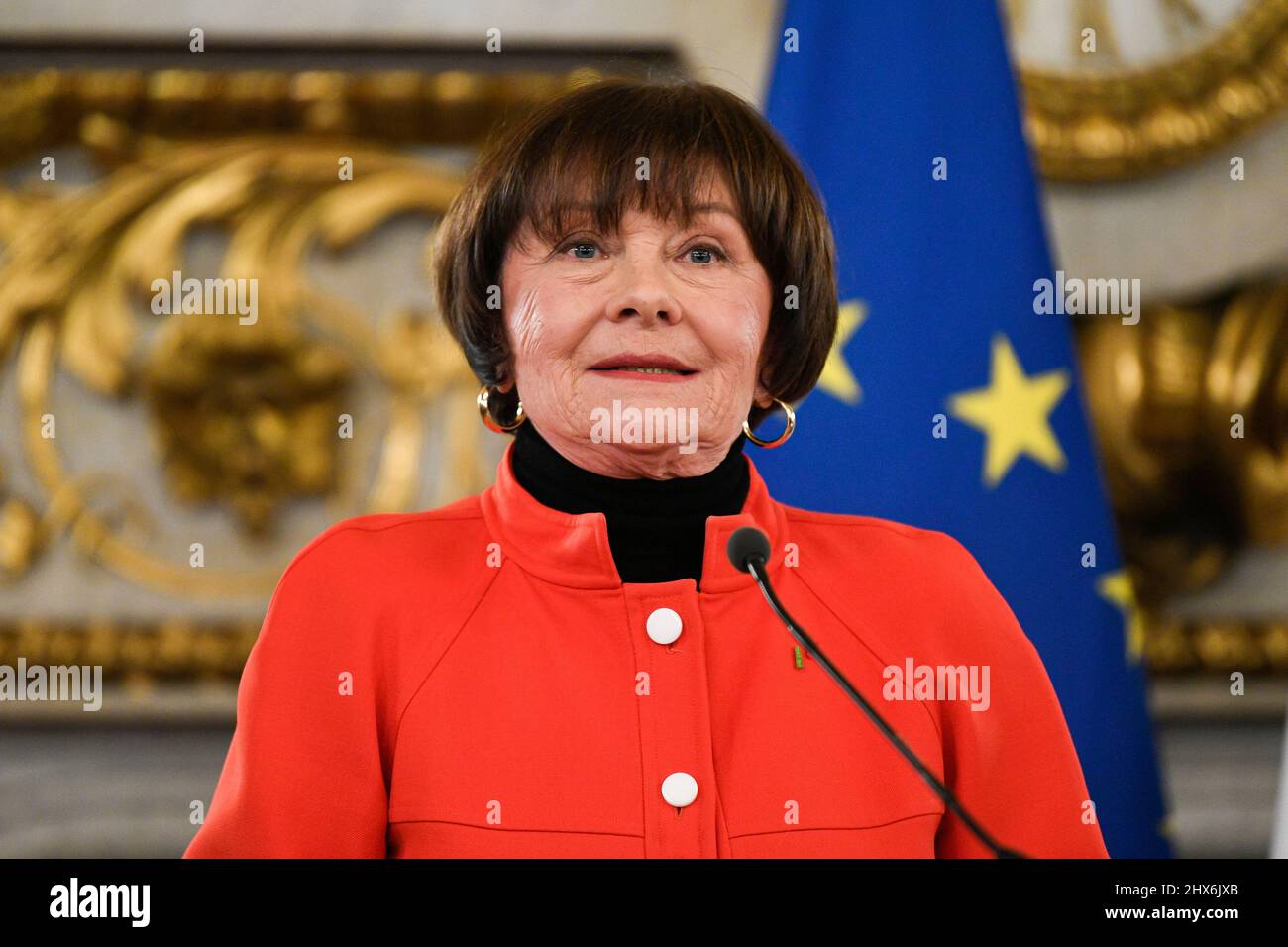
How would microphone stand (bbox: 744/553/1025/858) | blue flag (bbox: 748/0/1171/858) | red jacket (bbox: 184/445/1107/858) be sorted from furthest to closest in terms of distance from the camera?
1. blue flag (bbox: 748/0/1171/858)
2. red jacket (bbox: 184/445/1107/858)
3. microphone stand (bbox: 744/553/1025/858)

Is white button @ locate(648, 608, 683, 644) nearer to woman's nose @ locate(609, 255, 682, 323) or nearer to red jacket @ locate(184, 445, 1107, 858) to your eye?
red jacket @ locate(184, 445, 1107, 858)

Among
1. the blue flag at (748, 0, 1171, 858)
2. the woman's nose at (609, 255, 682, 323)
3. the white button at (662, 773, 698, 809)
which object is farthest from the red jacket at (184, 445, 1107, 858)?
the blue flag at (748, 0, 1171, 858)

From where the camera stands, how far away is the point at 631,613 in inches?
33.8

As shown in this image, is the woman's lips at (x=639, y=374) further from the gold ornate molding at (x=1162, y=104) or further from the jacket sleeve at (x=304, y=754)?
the gold ornate molding at (x=1162, y=104)

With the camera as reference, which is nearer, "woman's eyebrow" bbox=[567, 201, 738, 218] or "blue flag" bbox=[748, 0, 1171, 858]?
"woman's eyebrow" bbox=[567, 201, 738, 218]

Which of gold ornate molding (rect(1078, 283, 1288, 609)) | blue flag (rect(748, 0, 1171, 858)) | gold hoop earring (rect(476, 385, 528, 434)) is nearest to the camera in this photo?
gold hoop earring (rect(476, 385, 528, 434))

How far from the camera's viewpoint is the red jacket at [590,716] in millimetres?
800

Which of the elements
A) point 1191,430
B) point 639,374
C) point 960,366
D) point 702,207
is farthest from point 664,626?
point 1191,430

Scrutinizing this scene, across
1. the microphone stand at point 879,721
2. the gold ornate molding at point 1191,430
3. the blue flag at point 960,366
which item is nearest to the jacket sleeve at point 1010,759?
the microphone stand at point 879,721

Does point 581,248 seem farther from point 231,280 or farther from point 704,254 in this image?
point 231,280

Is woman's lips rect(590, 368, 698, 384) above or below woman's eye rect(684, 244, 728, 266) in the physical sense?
below

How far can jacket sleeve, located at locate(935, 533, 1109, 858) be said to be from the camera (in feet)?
2.92

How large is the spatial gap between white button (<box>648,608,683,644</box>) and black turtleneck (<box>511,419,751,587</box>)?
41 millimetres

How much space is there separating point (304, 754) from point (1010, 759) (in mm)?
413
